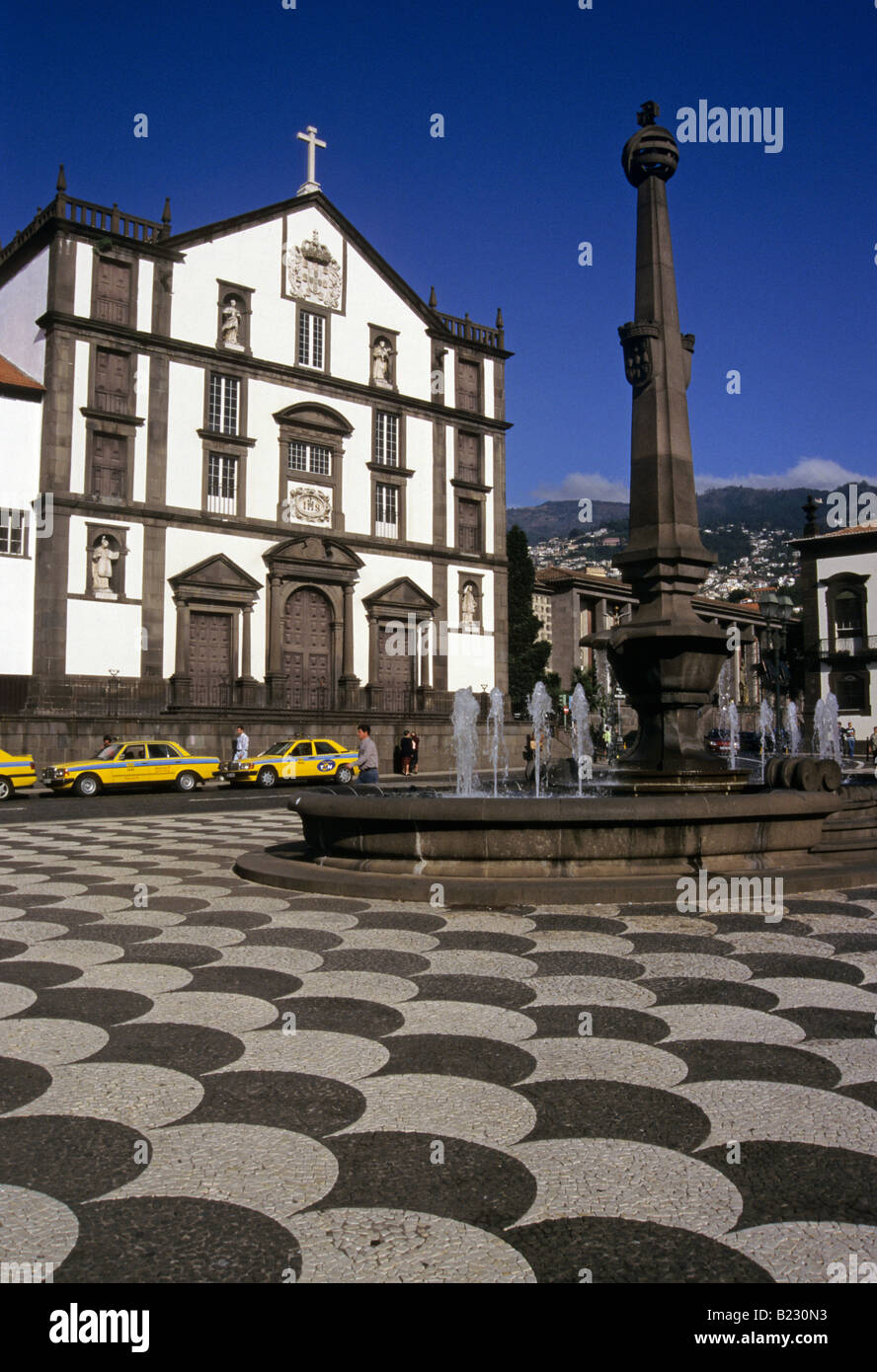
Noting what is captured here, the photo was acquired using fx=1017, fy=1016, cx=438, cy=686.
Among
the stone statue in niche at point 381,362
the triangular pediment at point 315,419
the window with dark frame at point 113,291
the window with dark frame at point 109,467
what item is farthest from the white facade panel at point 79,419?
the stone statue in niche at point 381,362

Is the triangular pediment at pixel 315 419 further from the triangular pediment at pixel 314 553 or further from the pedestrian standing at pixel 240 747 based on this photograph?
the pedestrian standing at pixel 240 747

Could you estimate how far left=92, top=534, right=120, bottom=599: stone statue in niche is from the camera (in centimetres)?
3070

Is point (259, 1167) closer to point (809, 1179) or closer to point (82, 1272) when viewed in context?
point (82, 1272)

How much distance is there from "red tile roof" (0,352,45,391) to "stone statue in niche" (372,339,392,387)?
495 inches

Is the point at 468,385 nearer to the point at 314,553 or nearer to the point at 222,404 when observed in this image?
the point at 314,553

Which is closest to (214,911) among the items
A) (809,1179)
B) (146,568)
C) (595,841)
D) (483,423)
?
(595,841)

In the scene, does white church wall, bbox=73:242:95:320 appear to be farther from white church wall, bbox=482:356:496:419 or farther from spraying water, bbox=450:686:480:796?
spraying water, bbox=450:686:480:796

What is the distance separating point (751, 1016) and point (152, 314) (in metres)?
32.5

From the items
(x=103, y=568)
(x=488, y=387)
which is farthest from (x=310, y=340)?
(x=103, y=568)

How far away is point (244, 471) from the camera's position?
112 ft

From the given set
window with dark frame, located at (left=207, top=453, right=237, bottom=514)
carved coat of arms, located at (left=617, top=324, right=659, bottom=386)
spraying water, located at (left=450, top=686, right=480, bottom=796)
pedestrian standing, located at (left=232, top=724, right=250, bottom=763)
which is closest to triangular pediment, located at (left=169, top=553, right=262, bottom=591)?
window with dark frame, located at (left=207, top=453, right=237, bottom=514)

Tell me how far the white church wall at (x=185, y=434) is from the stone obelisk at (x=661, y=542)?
917 inches

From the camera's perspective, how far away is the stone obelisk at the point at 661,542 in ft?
34.6
